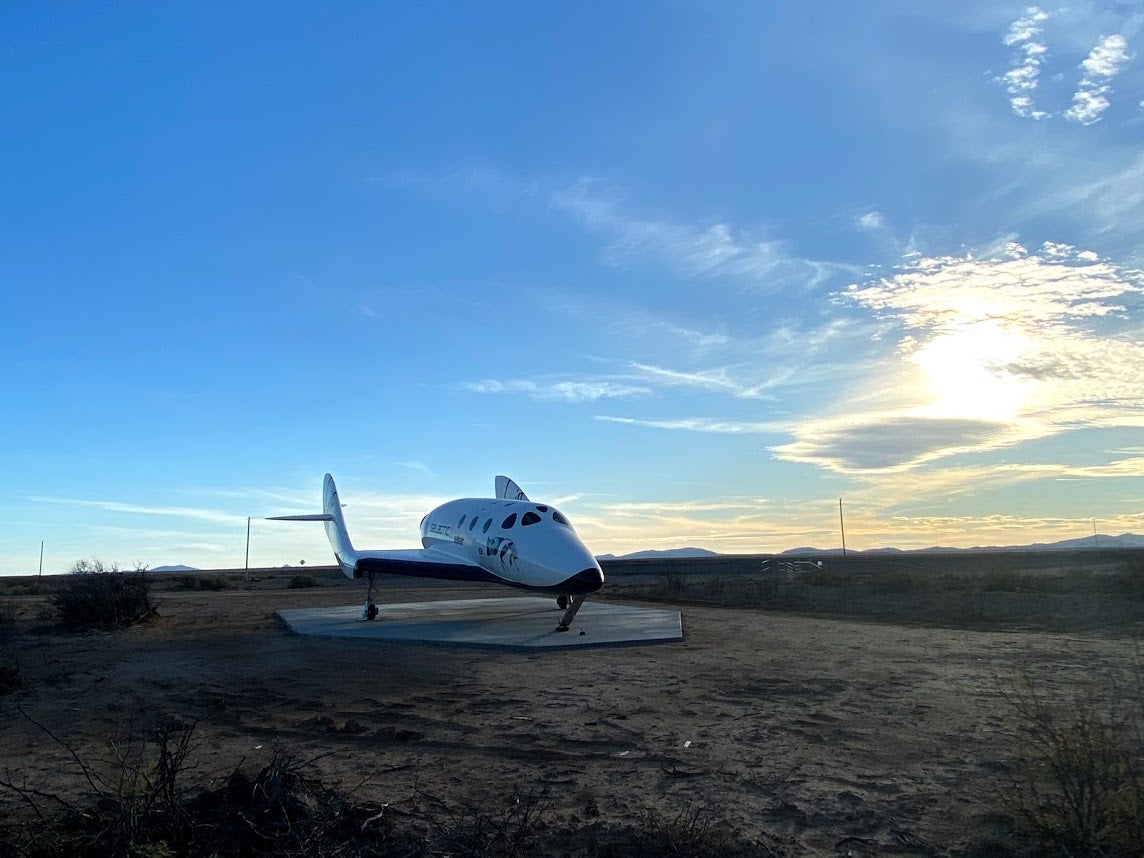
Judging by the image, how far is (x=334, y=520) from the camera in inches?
1152

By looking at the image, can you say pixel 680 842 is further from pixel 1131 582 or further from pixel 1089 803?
pixel 1131 582

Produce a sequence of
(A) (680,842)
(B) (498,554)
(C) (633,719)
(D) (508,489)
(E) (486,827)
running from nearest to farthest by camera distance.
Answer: (A) (680,842) < (E) (486,827) < (C) (633,719) < (B) (498,554) < (D) (508,489)

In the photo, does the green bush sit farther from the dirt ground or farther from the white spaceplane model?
the white spaceplane model

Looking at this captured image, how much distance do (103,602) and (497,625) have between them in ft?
32.0

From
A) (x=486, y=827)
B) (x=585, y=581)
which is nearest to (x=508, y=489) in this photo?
(x=585, y=581)

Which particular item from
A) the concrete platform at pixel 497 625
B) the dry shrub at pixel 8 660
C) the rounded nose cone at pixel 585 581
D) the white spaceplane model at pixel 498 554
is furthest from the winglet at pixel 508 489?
the dry shrub at pixel 8 660

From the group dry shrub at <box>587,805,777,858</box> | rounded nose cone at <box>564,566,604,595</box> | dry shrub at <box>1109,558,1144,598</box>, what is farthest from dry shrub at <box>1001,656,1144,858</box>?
dry shrub at <box>1109,558,1144,598</box>

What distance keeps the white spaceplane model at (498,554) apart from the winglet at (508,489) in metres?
0.17

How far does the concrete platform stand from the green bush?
352cm

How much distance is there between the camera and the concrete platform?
15484 mm

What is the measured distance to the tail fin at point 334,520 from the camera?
2612 cm

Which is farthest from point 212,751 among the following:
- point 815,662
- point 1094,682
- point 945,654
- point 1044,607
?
point 1044,607

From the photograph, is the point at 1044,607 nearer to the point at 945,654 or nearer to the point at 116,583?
the point at 945,654

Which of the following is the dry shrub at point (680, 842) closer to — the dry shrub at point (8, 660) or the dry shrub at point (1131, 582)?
the dry shrub at point (8, 660)
